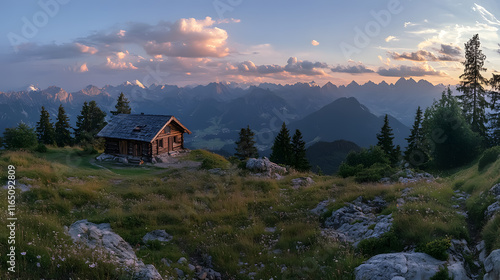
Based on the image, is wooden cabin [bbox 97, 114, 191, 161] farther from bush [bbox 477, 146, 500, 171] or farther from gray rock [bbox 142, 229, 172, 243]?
bush [bbox 477, 146, 500, 171]

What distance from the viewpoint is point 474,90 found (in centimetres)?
3819

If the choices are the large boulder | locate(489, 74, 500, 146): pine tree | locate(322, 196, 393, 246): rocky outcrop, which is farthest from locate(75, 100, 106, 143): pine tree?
locate(489, 74, 500, 146): pine tree

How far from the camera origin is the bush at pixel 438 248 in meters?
6.62

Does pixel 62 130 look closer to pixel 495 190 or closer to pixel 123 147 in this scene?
pixel 123 147

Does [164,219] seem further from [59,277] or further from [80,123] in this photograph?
[80,123]

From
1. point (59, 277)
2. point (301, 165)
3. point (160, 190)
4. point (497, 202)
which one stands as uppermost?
point (497, 202)

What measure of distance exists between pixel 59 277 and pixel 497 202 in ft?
41.4

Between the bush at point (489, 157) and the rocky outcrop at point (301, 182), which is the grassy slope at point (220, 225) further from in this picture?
the bush at point (489, 157)

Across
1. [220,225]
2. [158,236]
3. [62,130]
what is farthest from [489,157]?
[62,130]

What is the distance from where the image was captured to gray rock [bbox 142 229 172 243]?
956 centimetres

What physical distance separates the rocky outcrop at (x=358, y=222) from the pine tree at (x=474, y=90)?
35.9 meters

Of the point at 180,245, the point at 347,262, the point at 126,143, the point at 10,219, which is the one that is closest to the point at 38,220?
the point at 10,219

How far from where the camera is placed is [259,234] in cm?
1013

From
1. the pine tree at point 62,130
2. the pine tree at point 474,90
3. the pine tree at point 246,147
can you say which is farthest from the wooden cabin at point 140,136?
the pine tree at point 474,90
